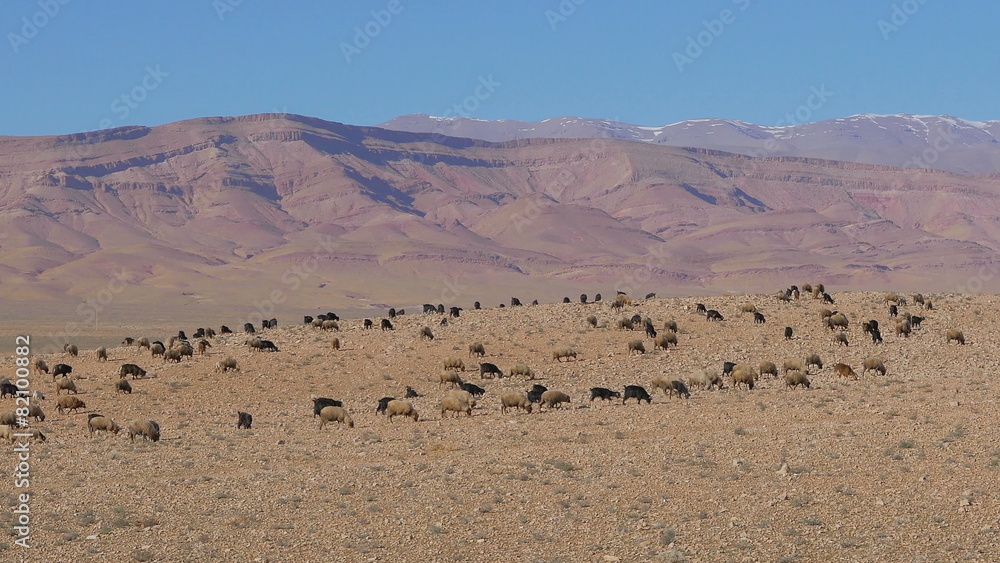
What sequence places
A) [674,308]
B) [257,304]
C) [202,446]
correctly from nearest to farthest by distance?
1. [202,446]
2. [674,308]
3. [257,304]

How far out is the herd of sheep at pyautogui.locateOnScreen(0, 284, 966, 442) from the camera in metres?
25.3

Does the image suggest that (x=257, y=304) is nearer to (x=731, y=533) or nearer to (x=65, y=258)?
(x=65, y=258)

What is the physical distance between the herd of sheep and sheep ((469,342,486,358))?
0.03 metres

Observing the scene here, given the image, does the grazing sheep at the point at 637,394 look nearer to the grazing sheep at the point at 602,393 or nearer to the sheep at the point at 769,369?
the grazing sheep at the point at 602,393

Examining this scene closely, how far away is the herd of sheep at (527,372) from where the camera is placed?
83.1 ft

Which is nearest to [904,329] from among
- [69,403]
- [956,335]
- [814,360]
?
[956,335]

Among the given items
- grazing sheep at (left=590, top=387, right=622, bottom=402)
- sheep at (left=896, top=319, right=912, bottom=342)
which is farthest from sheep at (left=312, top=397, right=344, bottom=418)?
sheep at (left=896, top=319, right=912, bottom=342)

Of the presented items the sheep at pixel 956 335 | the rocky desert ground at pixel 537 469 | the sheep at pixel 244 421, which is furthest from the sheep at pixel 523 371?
the sheep at pixel 956 335

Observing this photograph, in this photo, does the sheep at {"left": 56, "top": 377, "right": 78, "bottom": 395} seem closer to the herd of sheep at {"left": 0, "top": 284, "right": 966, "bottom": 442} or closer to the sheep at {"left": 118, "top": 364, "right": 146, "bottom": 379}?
the herd of sheep at {"left": 0, "top": 284, "right": 966, "bottom": 442}

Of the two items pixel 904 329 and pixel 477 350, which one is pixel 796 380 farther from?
pixel 904 329

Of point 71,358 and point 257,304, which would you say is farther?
point 257,304

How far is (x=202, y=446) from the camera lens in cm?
2245

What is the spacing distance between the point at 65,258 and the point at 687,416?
19183 cm

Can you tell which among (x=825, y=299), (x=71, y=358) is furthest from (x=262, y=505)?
(x=825, y=299)
